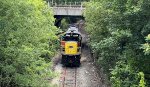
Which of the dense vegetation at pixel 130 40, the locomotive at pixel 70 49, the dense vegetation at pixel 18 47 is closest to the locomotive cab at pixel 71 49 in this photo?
the locomotive at pixel 70 49

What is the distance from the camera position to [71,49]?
36375 mm

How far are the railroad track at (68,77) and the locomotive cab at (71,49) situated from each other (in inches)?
32.1

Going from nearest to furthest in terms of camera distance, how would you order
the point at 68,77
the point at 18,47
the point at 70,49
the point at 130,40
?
the point at 130,40
the point at 18,47
the point at 68,77
the point at 70,49

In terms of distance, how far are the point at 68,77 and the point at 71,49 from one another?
11.4 feet

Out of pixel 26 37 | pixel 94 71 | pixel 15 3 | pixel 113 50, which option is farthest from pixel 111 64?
pixel 15 3

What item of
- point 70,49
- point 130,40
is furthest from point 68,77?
point 130,40

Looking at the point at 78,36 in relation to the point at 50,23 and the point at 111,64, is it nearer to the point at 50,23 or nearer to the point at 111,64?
the point at 50,23

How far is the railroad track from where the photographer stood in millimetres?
31639

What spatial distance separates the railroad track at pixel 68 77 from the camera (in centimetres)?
3164

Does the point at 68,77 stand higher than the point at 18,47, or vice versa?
the point at 18,47

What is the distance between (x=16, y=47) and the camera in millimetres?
22266

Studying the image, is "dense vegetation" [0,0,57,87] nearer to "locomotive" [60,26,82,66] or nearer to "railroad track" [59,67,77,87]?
"railroad track" [59,67,77,87]

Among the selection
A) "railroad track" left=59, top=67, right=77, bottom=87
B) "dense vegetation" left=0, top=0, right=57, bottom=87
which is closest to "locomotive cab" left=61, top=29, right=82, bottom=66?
"railroad track" left=59, top=67, right=77, bottom=87

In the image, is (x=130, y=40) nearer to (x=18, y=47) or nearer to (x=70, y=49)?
(x=18, y=47)
